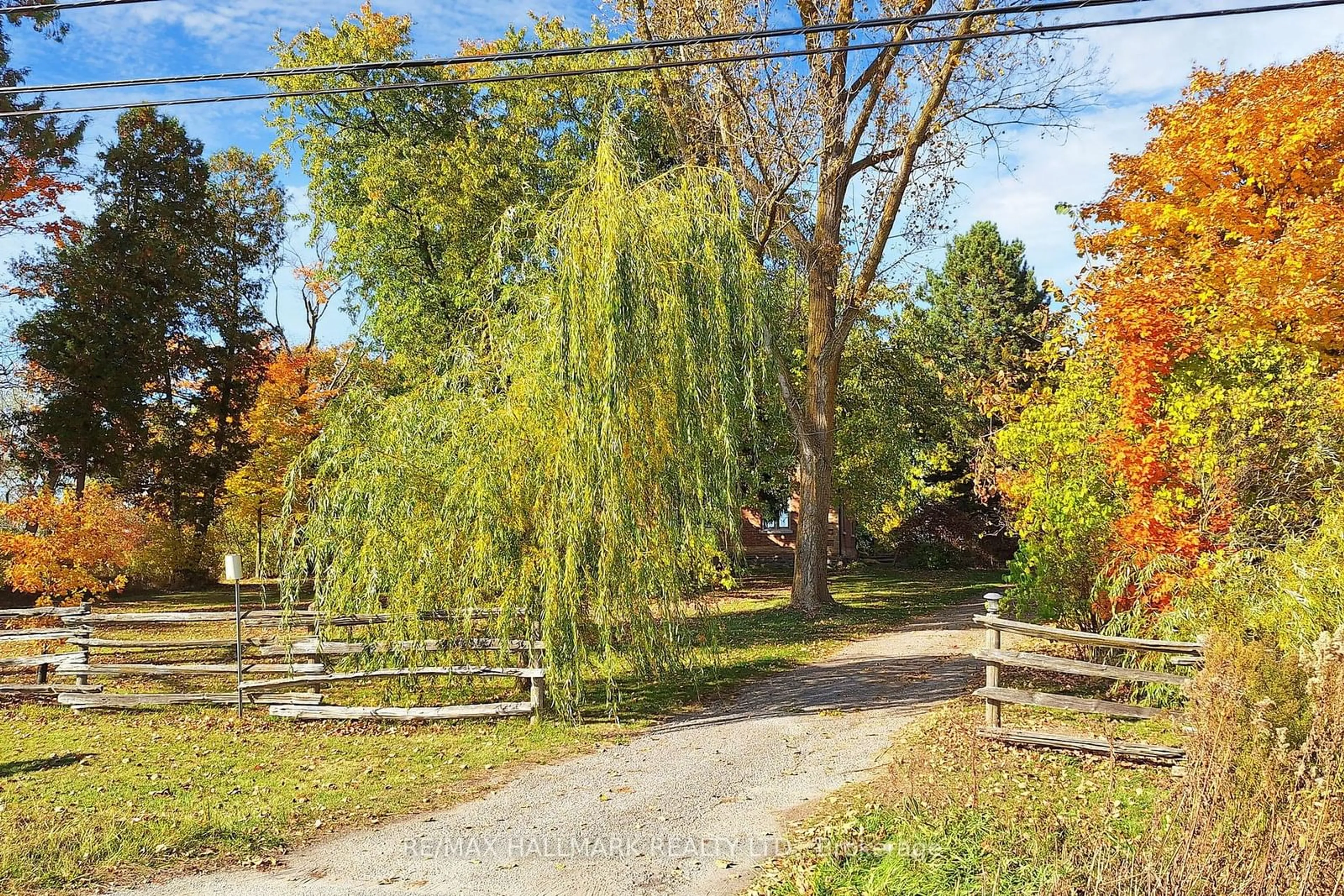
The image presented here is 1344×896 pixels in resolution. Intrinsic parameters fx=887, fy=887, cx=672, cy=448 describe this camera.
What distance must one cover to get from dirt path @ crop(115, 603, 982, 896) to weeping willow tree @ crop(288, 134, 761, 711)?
4.74ft

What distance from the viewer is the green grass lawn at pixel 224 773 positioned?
20.0ft

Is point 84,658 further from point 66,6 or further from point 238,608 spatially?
point 66,6

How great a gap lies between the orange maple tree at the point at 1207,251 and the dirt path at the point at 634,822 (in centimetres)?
347

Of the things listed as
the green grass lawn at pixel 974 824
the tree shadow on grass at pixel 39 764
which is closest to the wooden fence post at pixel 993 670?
the green grass lawn at pixel 974 824

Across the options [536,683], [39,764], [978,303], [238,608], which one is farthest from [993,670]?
[978,303]

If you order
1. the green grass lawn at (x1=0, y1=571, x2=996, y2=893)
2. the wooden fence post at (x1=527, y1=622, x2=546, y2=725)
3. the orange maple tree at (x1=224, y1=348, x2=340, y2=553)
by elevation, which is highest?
the orange maple tree at (x1=224, y1=348, x2=340, y2=553)

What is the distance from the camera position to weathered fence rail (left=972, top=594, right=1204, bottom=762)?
7.45 m

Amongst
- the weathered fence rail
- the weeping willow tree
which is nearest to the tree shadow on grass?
the weeping willow tree

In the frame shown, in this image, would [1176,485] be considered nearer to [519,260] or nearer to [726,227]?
[726,227]

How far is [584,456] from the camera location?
9.05 metres

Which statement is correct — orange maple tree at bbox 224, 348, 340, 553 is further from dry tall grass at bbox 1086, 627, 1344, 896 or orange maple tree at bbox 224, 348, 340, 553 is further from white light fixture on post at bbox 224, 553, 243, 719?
dry tall grass at bbox 1086, 627, 1344, 896

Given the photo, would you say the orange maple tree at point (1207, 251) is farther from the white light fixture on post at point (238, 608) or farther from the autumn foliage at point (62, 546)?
the autumn foliage at point (62, 546)

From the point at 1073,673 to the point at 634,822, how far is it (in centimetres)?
436

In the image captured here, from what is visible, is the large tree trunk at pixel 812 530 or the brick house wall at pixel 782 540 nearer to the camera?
the large tree trunk at pixel 812 530
